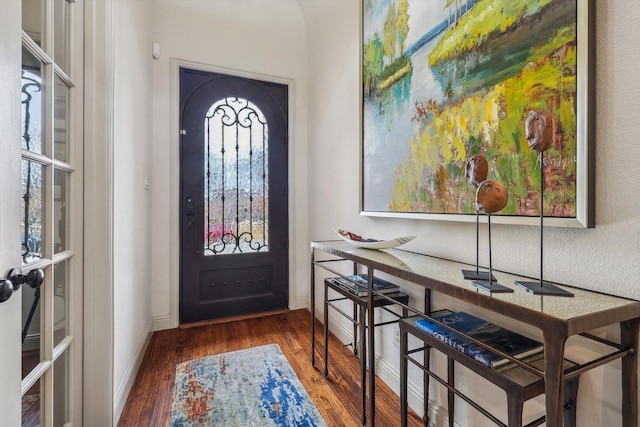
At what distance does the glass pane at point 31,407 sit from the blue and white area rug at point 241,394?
2.02ft

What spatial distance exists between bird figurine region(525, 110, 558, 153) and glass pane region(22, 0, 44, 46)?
5.09 ft

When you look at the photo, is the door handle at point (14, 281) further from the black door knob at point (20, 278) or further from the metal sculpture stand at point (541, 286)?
the metal sculpture stand at point (541, 286)

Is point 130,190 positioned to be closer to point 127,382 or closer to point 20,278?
point 127,382

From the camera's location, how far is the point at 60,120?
1.24 meters

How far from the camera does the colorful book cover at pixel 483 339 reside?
0.91 metres

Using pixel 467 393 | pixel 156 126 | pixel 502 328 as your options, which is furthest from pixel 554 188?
pixel 156 126

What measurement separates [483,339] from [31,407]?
154cm

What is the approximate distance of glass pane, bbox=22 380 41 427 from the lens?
3.23 feet

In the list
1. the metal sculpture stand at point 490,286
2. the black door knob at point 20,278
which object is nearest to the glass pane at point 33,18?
the black door knob at point 20,278

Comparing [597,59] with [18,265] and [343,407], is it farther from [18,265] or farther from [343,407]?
[343,407]

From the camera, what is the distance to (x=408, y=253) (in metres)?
1.53

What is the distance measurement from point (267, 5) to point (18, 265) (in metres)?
3.06

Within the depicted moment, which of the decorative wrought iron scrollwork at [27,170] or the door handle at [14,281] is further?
the decorative wrought iron scrollwork at [27,170]

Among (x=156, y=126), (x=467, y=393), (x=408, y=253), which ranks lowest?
(x=467, y=393)
